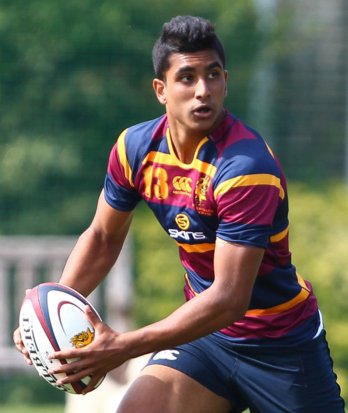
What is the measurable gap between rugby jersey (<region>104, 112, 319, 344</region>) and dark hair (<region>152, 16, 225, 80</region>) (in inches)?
11.4

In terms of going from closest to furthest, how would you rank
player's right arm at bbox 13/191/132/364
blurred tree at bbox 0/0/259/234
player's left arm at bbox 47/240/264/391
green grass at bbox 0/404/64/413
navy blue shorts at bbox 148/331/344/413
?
player's left arm at bbox 47/240/264/391 → navy blue shorts at bbox 148/331/344/413 → player's right arm at bbox 13/191/132/364 → green grass at bbox 0/404/64/413 → blurred tree at bbox 0/0/259/234

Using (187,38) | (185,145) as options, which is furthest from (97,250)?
(187,38)

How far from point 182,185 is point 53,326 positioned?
70cm

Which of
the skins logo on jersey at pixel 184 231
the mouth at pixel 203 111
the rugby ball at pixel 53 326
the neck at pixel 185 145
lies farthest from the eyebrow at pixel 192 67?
the rugby ball at pixel 53 326

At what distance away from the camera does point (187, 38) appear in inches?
188

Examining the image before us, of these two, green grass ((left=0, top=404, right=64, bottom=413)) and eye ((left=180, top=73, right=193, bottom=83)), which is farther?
green grass ((left=0, top=404, right=64, bottom=413))

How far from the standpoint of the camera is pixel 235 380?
5.00 m

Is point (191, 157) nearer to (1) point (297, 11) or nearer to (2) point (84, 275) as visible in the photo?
(2) point (84, 275)

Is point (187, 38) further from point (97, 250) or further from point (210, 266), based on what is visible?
point (97, 250)

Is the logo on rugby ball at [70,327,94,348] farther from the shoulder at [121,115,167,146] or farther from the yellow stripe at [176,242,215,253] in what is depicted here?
the shoulder at [121,115,167,146]

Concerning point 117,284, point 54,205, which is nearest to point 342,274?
point 117,284

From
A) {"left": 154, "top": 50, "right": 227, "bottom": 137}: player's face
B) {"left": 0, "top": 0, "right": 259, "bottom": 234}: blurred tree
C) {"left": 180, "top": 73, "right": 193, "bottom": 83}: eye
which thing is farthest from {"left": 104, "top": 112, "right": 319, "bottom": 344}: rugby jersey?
{"left": 0, "top": 0, "right": 259, "bottom": 234}: blurred tree

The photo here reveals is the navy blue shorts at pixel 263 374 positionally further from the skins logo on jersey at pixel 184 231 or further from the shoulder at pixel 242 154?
the shoulder at pixel 242 154

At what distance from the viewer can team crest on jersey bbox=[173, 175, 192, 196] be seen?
4855 millimetres
